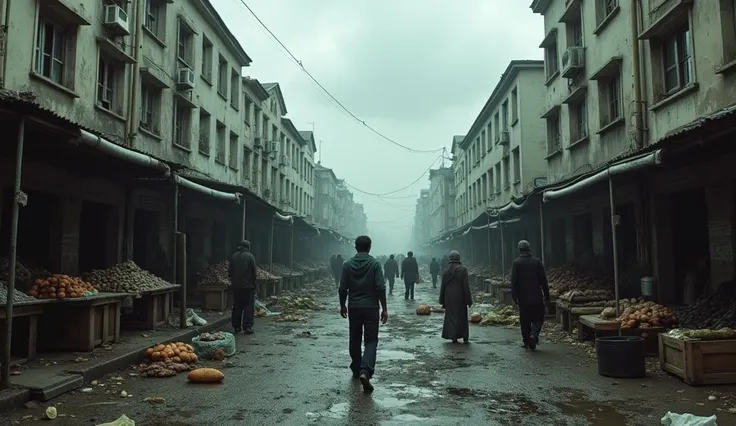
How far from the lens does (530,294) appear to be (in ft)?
33.3

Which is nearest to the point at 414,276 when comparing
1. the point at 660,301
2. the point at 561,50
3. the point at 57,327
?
the point at 561,50

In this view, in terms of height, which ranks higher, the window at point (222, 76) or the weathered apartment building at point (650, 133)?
the window at point (222, 76)

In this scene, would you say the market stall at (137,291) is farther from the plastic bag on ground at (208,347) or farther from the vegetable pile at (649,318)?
the vegetable pile at (649,318)

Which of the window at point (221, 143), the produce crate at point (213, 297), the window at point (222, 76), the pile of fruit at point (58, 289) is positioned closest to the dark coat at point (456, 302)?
the pile of fruit at point (58, 289)

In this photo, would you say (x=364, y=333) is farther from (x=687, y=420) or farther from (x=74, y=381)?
(x=687, y=420)

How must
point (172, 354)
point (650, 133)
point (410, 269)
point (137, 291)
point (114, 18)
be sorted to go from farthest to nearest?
point (410, 269) → point (114, 18) → point (650, 133) → point (137, 291) → point (172, 354)

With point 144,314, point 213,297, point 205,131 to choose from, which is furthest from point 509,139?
point 144,314

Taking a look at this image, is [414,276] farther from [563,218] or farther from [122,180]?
[122,180]

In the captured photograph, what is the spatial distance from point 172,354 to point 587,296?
8.46 metres

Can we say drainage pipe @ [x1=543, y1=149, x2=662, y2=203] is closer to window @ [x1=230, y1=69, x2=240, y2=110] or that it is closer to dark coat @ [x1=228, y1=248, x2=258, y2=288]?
dark coat @ [x1=228, y1=248, x2=258, y2=288]

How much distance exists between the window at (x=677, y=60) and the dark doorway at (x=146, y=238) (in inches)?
537

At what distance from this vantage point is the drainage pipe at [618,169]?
8141 mm

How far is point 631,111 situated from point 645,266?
369cm

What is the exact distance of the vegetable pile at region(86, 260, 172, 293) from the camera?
407 inches
